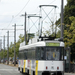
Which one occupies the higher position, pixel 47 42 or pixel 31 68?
pixel 47 42

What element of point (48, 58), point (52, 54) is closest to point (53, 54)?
point (52, 54)

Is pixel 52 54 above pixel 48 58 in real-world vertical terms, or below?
above

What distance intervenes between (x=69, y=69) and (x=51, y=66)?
9.61 meters

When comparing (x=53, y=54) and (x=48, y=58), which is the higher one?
(x=53, y=54)

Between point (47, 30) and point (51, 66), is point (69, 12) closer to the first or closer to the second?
point (47, 30)

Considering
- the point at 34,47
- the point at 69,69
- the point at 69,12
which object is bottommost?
the point at 69,69

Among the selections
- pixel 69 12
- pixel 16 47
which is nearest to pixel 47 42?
pixel 69 12

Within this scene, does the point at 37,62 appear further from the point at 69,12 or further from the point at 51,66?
the point at 69,12

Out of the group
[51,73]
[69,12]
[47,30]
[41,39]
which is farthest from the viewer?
[47,30]

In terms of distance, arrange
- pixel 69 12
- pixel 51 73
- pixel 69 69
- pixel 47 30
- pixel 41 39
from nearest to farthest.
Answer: pixel 51 73
pixel 41 39
pixel 69 69
pixel 69 12
pixel 47 30

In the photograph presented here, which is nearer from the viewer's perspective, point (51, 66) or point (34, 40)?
point (51, 66)

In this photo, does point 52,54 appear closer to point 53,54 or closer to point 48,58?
point 53,54

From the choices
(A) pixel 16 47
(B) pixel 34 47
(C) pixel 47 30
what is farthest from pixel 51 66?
(A) pixel 16 47

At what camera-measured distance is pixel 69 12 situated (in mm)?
40969
